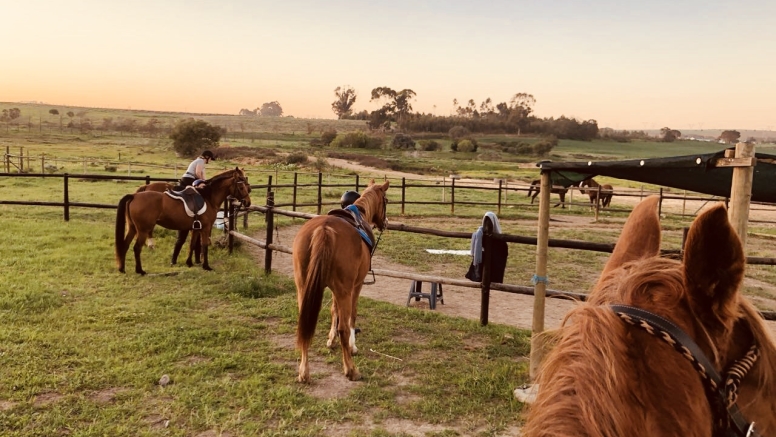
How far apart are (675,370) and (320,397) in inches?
140

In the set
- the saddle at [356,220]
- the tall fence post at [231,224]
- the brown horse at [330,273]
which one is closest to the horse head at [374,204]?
the saddle at [356,220]

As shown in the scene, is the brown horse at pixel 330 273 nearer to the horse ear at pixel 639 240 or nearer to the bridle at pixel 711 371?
the horse ear at pixel 639 240

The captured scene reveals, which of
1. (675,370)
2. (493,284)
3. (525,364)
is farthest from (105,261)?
(675,370)

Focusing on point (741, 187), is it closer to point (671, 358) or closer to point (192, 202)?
point (671, 358)

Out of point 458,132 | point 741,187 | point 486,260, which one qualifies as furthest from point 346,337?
point 458,132

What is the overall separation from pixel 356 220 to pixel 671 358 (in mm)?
4400

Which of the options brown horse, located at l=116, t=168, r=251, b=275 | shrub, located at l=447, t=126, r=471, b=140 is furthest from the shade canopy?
shrub, located at l=447, t=126, r=471, b=140

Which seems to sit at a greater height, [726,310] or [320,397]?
[726,310]

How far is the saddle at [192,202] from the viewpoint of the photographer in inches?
331

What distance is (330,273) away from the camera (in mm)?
4531

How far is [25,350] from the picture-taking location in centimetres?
447

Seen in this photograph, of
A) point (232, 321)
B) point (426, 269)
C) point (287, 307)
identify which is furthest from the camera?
point (426, 269)

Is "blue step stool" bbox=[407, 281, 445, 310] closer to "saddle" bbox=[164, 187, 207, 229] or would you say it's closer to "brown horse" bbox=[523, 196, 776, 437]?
"saddle" bbox=[164, 187, 207, 229]

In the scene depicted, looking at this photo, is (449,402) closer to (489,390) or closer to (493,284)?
(489,390)
